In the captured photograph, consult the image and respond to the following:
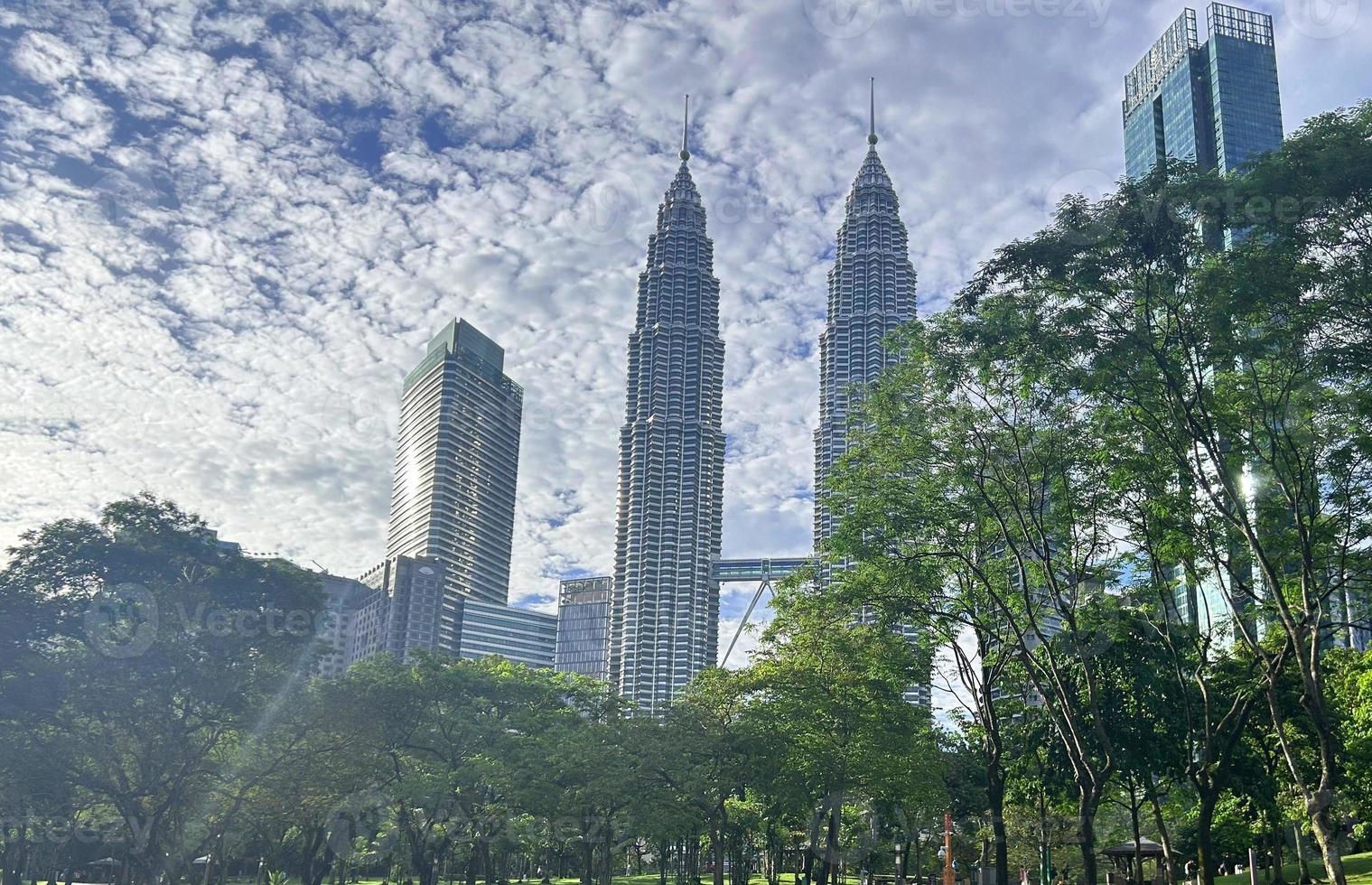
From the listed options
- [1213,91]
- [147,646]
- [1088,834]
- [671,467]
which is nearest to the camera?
[1088,834]

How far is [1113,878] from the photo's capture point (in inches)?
2351

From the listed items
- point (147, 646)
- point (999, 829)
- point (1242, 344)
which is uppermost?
point (1242, 344)

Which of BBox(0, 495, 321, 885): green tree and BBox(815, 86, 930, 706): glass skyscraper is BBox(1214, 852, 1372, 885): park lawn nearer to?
BBox(0, 495, 321, 885): green tree

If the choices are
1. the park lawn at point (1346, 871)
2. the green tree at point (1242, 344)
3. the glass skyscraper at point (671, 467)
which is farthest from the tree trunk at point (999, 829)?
the glass skyscraper at point (671, 467)

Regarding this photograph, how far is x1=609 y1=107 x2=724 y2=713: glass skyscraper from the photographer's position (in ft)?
542

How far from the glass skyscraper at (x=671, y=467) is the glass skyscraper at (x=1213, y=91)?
6978 cm

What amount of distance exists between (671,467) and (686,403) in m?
11.2

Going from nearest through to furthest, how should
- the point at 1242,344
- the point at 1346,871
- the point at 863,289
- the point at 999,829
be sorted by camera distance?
the point at 1242,344
the point at 999,829
the point at 1346,871
the point at 863,289

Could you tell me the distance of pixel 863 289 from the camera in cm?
15900

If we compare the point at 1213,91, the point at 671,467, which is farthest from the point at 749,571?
the point at 1213,91

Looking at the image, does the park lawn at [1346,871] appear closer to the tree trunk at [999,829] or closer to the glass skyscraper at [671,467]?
the tree trunk at [999,829]

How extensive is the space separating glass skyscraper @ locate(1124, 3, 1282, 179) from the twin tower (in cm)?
3841

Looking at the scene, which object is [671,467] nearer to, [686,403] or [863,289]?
[686,403]

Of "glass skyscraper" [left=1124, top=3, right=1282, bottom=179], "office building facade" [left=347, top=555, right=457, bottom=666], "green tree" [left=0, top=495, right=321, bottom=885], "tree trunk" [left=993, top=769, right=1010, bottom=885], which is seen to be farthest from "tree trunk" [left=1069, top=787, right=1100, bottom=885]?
"office building facade" [left=347, top=555, right=457, bottom=666]
